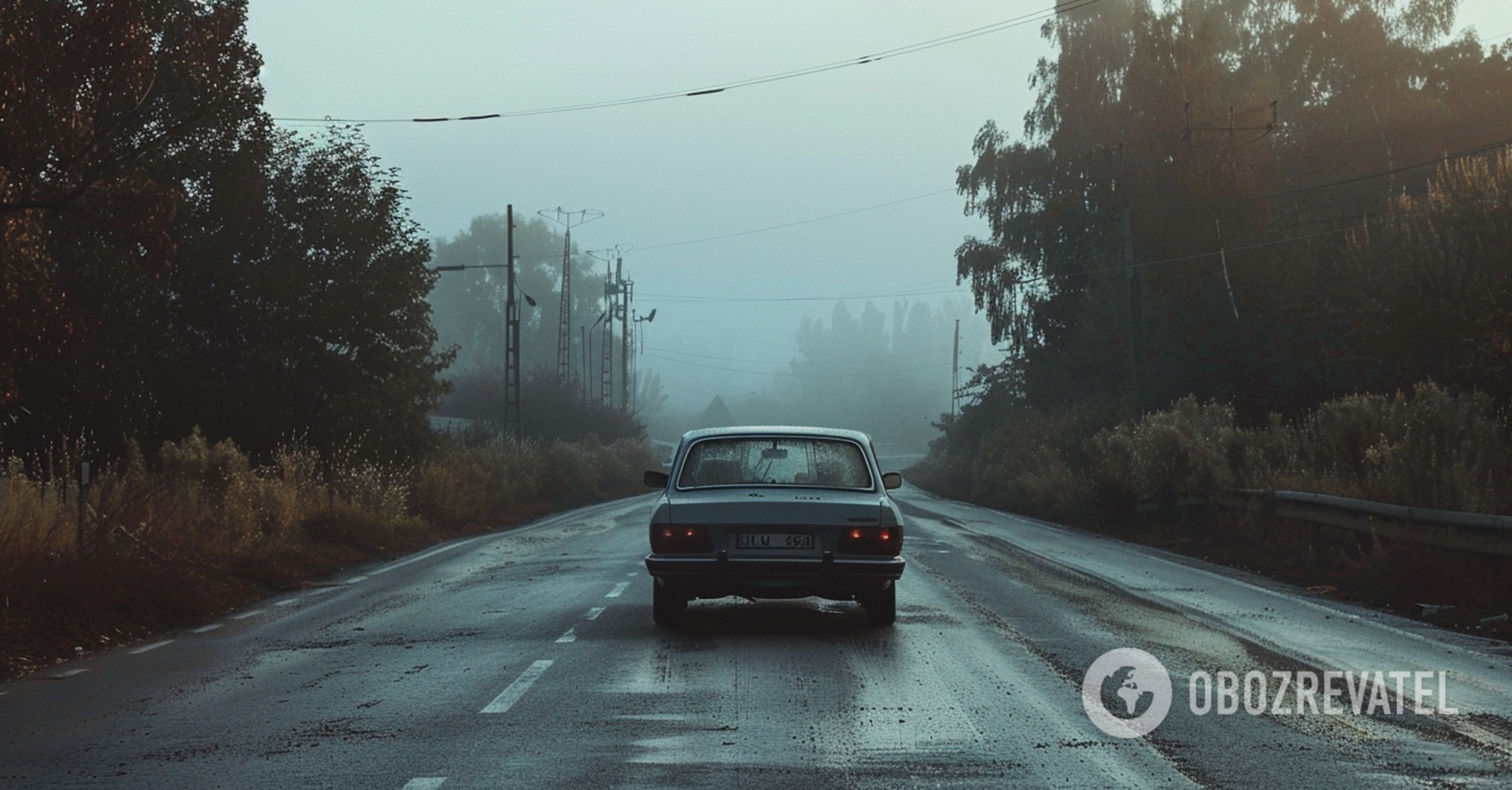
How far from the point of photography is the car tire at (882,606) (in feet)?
39.9

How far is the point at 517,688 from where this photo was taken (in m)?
9.23

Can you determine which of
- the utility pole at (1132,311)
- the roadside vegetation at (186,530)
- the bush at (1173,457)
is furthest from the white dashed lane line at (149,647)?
the utility pole at (1132,311)

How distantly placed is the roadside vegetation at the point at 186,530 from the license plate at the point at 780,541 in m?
5.24

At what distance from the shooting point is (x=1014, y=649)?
10969 mm

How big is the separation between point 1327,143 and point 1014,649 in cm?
5393

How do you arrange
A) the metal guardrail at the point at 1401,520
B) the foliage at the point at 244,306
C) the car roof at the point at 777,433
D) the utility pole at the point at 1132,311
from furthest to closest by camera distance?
1. the utility pole at the point at 1132,311
2. the foliage at the point at 244,306
3. the metal guardrail at the point at 1401,520
4. the car roof at the point at 777,433

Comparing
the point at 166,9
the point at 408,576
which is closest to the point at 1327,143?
the point at 166,9

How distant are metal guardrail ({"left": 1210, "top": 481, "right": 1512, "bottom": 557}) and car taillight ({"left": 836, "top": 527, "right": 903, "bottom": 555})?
6372 mm

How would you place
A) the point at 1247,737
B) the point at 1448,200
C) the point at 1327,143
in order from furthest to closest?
the point at 1327,143, the point at 1448,200, the point at 1247,737

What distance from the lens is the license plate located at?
37.8 ft

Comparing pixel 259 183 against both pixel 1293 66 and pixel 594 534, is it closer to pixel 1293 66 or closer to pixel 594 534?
pixel 594 534

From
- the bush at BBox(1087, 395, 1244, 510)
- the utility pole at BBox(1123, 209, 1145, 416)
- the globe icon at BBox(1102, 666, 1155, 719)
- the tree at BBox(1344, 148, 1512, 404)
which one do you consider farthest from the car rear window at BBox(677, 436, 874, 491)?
the utility pole at BBox(1123, 209, 1145, 416)

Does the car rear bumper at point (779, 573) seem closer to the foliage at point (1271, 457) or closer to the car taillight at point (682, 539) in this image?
the car taillight at point (682, 539)

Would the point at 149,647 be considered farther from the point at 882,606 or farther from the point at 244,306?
the point at 244,306
